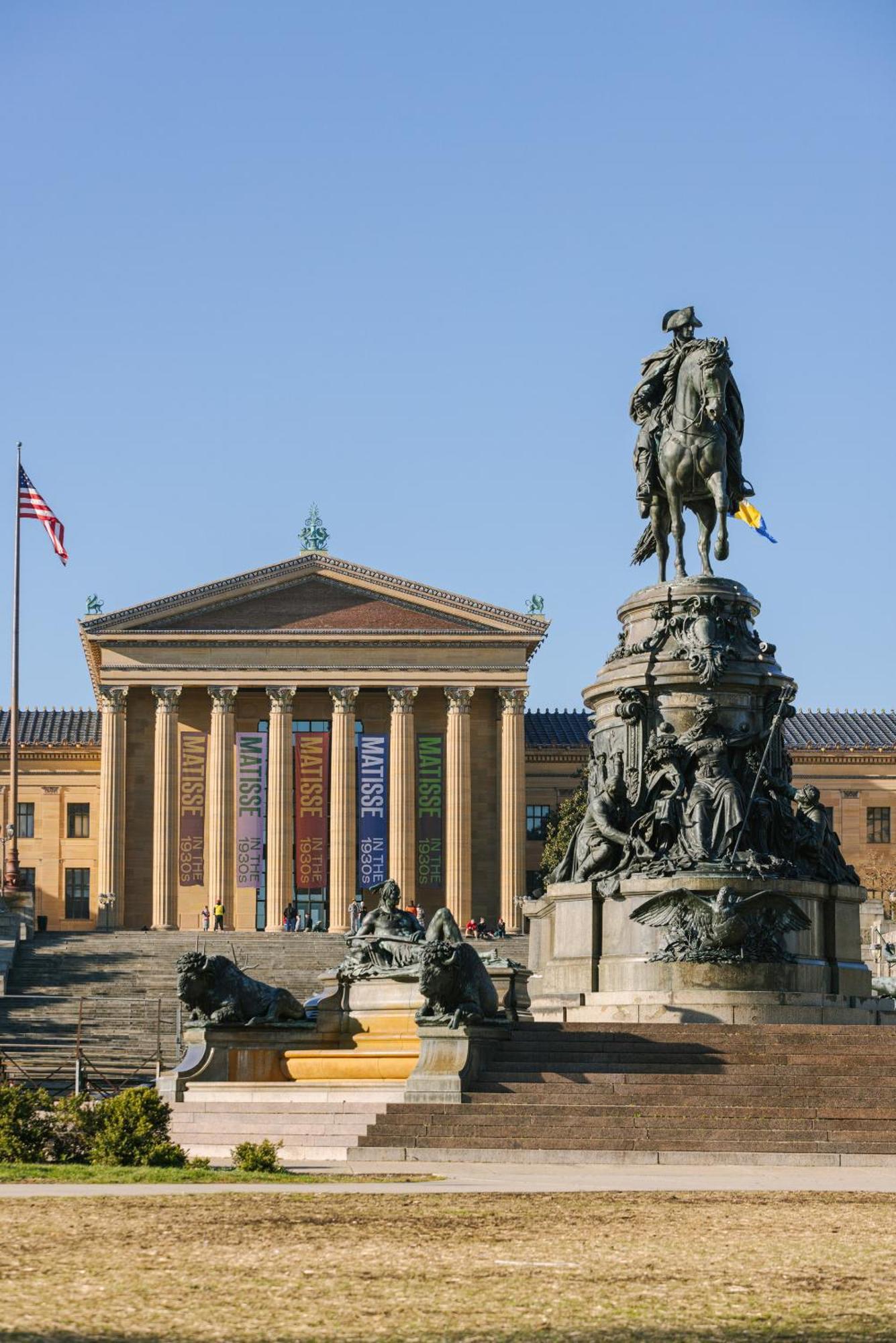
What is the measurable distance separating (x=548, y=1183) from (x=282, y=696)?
85.6 meters

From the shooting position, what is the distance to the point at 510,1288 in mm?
13359

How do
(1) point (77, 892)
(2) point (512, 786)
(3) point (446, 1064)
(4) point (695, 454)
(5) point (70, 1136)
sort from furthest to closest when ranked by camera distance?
(1) point (77, 892) < (2) point (512, 786) < (4) point (695, 454) < (3) point (446, 1064) < (5) point (70, 1136)

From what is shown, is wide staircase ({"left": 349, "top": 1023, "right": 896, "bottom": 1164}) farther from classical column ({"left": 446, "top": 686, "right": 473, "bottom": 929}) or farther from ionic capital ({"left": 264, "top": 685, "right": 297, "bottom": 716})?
ionic capital ({"left": 264, "top": 685, "right": 297, "bottom": 716})

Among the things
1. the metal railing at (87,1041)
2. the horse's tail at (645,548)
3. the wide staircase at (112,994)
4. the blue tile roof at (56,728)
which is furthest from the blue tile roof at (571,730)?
the horse's tail at (645,548)

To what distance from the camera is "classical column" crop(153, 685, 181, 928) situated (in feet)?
335

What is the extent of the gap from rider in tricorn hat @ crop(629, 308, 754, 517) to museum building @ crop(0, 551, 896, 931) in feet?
230

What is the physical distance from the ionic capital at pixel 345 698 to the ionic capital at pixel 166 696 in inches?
293

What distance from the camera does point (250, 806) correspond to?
10462 cm

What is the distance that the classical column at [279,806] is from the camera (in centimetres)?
10338

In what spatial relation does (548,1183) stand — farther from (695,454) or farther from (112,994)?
(112,994)

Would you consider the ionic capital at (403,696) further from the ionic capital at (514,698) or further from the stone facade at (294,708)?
the ionic capital at (514,698)

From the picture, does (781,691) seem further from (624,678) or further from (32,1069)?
(32,1069)

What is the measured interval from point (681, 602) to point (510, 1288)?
1967cm

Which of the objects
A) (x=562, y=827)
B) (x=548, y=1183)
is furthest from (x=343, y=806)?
(x=548, y=1183)
